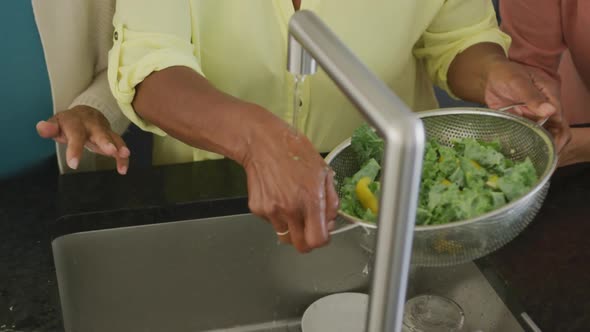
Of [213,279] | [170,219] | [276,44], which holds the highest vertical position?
[276,44]

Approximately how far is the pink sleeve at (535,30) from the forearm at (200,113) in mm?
912

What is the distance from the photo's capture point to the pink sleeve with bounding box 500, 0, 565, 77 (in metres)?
1.49

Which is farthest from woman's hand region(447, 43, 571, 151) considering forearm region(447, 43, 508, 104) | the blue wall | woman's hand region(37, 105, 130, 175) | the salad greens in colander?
the blue wall

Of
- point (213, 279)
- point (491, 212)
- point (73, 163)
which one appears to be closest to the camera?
point (491, 212)

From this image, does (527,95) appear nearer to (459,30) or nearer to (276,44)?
(459,30)

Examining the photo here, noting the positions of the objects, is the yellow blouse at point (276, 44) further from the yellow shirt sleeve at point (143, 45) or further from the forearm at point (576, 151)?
the forearm at point (576, 151)

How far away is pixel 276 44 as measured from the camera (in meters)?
1.14

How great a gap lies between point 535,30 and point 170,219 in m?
0.96

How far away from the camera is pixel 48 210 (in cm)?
107

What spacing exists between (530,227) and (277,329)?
45 centimetres

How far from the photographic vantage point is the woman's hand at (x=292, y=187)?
583 mm

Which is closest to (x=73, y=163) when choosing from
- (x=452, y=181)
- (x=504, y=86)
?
(x=452, y=181)

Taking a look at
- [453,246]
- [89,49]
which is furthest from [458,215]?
[89,49]

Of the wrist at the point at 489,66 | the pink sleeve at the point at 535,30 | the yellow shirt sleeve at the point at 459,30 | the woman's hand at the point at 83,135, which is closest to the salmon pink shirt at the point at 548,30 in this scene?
the pink sleeve at the point at 535,30
